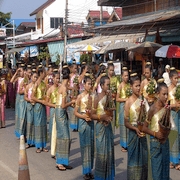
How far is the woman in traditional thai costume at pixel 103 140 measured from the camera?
6.74 meters

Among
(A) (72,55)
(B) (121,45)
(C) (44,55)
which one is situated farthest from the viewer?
(C) (44,55)

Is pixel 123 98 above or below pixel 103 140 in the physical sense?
above

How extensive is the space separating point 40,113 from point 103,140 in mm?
3418

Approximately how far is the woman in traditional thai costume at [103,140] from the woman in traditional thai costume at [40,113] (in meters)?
3.20

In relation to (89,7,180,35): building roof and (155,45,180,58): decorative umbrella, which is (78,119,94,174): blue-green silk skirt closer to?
(155,45,180,58): decorative umbrella

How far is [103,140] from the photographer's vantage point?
6.77 metres

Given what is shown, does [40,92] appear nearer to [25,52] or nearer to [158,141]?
[158,141]

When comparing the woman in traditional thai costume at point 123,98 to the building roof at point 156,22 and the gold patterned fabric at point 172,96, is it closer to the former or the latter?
the gold patterned fabric at point 172,96

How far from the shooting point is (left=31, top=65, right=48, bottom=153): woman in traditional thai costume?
386 inches

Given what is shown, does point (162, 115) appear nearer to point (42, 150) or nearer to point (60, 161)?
point (60, 161)

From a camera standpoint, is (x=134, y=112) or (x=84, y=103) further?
(x=84, y=103)

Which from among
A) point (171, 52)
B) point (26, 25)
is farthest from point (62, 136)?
point (26, 25)

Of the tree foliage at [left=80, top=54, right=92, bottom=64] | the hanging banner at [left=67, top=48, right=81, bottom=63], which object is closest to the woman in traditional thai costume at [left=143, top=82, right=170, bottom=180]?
the tree foliage at [left=80, top=54, right=92, bottom=64]

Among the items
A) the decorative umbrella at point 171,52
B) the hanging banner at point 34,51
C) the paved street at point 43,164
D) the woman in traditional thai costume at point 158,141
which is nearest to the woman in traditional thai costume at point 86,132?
the paved street at point 43,164
